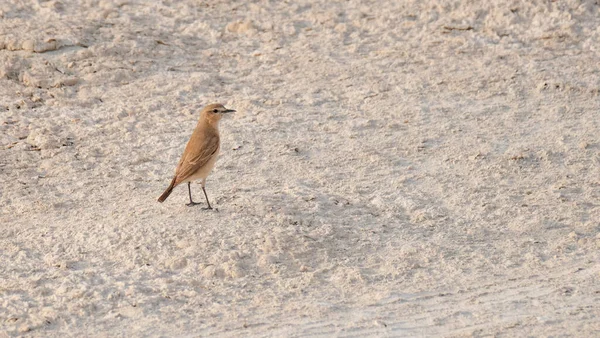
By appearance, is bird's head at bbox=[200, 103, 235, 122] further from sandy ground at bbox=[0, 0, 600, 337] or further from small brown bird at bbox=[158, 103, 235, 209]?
sandy ground at bbox=[0, 0, 600, 337]

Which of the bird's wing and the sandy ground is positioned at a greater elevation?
the bird's wing

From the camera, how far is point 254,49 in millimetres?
11703

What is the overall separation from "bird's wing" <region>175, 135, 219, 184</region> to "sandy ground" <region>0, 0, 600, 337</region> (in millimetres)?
351

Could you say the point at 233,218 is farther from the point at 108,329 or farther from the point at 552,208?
the point at 552,208

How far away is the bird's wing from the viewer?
8.52 meters

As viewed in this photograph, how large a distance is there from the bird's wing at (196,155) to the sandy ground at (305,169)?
351 mm

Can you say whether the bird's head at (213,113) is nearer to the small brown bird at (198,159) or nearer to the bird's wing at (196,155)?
the small brown bird at (198,159)

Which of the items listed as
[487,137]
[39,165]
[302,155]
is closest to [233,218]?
[302,155]

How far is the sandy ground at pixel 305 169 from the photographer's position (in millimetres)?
7246

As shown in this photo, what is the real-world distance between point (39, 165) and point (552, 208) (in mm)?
4604

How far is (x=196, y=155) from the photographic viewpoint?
8609mm

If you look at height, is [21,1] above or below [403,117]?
above

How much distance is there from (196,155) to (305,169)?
1.25 metres

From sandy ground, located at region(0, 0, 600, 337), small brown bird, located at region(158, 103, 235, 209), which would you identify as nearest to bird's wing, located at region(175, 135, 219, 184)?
small brown bird, located at region(158, 103, 235, 209)
